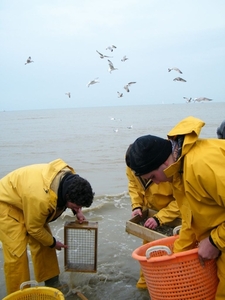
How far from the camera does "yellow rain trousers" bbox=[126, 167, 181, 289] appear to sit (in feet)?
13.3

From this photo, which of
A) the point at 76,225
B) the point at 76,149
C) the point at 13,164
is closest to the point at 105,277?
the point at 76,225

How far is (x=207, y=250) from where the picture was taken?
2.28 m

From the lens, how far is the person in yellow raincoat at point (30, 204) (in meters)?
3.39

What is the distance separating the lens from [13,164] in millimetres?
15438

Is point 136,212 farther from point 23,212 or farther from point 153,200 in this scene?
point 23,212

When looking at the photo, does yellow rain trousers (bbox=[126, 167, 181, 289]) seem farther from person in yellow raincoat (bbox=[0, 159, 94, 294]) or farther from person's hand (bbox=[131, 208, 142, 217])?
person in yellow raincoat (bbox=[0, 159, 94, 294])

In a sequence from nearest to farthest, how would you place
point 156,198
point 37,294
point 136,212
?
point 37,294 → point 156,198 → point 136,212

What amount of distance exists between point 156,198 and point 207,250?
1.90 meters

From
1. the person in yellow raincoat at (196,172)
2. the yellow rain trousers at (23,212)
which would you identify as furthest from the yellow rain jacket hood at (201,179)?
the yellow rain trousers at (23,212)

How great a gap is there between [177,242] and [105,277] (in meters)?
2.56

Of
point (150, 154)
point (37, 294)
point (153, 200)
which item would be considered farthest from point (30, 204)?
point (150, 154)

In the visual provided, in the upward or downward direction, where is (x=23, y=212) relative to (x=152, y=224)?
upward

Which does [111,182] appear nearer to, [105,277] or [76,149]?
[105,277]

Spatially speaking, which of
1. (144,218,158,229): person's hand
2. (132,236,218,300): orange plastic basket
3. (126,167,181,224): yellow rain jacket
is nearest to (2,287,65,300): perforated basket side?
(132,236,218,300): orange plastic basket
